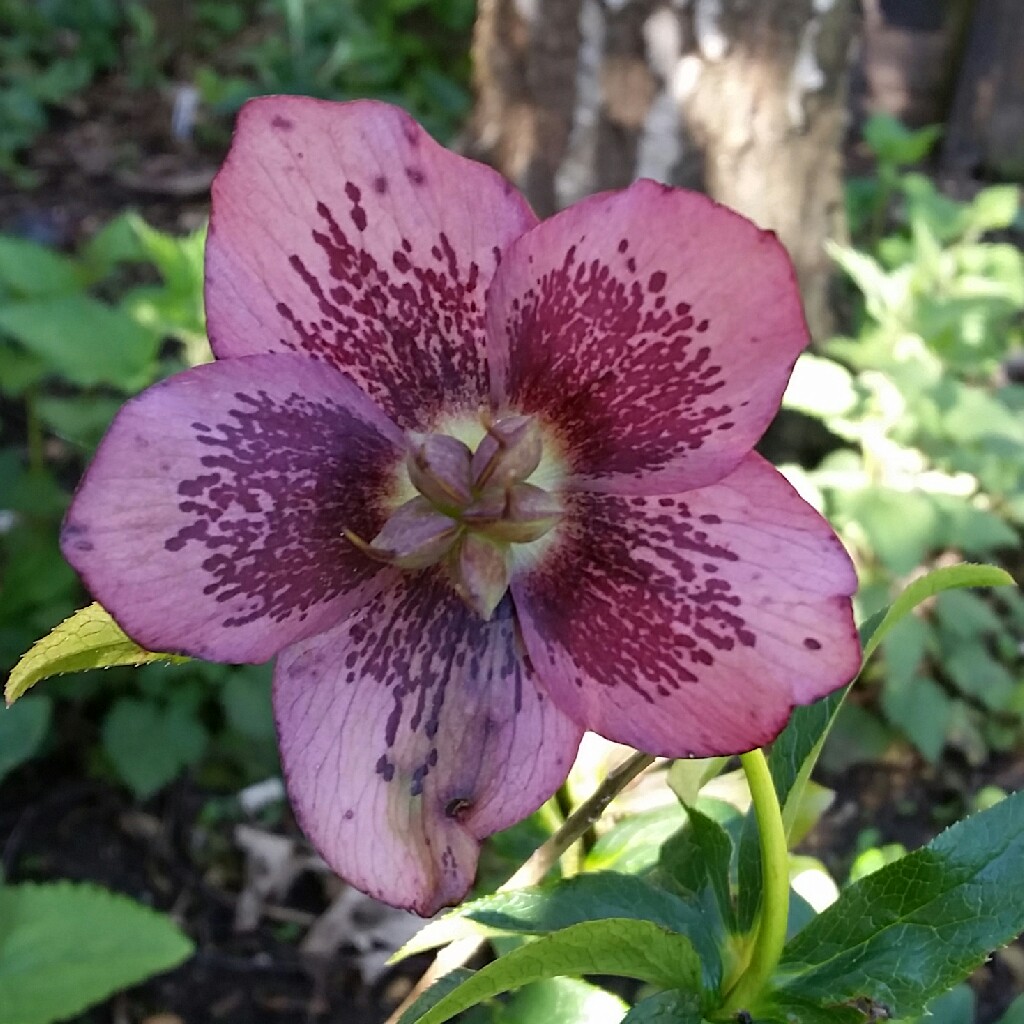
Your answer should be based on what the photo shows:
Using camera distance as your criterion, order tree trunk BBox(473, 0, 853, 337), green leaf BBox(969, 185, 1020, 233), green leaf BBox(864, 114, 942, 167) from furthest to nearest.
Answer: green leaf BBox(864, 114, 942, 167) → green leaf BBox(969, 185, 1020, 233) → tree trunk BBox(473, 0, 853, 337)

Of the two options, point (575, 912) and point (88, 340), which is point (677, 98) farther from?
point (575, 912)

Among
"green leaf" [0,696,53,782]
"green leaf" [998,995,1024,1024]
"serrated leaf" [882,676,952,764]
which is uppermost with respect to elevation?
"green leaf" [998,995,1024,1024]

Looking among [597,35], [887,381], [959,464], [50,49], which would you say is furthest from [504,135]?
[50,49]

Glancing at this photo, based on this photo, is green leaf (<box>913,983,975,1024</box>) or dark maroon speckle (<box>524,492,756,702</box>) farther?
green leaf (<box>913,983,975,1024</box>)

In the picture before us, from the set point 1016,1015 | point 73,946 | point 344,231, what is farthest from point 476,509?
point 73,946

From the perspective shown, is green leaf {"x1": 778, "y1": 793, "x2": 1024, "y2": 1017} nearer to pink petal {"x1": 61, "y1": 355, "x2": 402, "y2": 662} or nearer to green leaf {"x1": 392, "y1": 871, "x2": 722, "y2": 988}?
green leaf {"x1": 392, "y1": 871, "x2": 722, "y2": 988}

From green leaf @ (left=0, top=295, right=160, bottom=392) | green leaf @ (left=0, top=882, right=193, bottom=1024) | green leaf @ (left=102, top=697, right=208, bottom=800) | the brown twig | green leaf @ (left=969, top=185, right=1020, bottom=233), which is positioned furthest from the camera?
green leaf @ (left=969, top=185, right=1020, bottom=233)

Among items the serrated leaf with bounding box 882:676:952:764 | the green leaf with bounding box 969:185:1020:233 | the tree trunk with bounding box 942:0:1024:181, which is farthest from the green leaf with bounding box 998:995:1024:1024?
the tree trunk with bounding box 942:0:1024:181

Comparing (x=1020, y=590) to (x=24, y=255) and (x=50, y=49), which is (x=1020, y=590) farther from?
(x=50, y=49)
